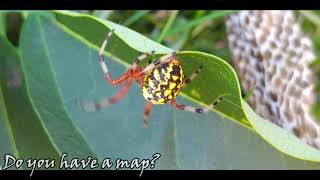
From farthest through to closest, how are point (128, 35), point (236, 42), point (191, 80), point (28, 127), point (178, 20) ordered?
point (178, 20) → point (236, 42) → point (28, 127) → point (191, 80) → point (128, 35)

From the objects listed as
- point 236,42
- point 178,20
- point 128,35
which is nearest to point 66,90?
point 128,35

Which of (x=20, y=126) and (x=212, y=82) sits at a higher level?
(x=212, y=82)

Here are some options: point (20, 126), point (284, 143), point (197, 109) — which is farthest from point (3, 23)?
point (284, 143)

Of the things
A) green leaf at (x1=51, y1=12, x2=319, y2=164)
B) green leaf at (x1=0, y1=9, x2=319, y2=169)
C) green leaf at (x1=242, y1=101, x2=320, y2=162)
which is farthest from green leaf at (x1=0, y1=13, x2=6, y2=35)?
green leaf at (x1=242, y1=101, x2=320, y2=162)

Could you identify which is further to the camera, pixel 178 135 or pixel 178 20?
pixel 178 20

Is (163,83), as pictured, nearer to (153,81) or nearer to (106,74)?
(153,81)
